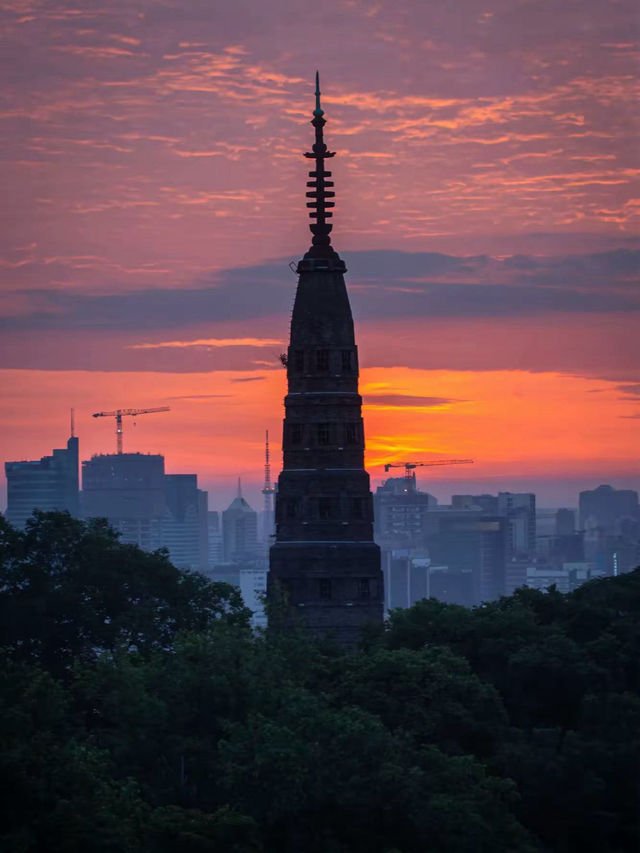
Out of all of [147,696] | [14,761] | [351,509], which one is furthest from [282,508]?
[14,761]

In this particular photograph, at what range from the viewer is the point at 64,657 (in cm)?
9106

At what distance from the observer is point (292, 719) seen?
244ft

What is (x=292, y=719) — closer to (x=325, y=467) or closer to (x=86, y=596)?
(x=86, y=596)

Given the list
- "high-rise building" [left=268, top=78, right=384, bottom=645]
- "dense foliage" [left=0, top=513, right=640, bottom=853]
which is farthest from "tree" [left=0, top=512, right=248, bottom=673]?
"high-rise building" [left=268, top=78, right=384, bottom=645]

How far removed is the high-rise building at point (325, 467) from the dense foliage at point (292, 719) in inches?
177

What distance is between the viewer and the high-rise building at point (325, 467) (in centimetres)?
10019

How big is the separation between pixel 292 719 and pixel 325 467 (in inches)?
1072

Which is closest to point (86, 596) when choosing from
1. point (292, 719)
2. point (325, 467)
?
point (325, 467)

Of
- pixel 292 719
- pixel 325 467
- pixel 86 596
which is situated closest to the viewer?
pixel 292 719

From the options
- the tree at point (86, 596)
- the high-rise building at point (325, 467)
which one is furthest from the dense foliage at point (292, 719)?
the high-rise building at point (325, 467)

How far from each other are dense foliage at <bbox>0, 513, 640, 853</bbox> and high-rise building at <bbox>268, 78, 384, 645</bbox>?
14.8 ft

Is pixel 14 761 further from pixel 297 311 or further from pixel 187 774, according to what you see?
pixel 297 311

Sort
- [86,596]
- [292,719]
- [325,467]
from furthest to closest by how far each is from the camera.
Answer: [325,467] → [86,596] → [292,719]

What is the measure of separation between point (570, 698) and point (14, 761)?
1153 inches
